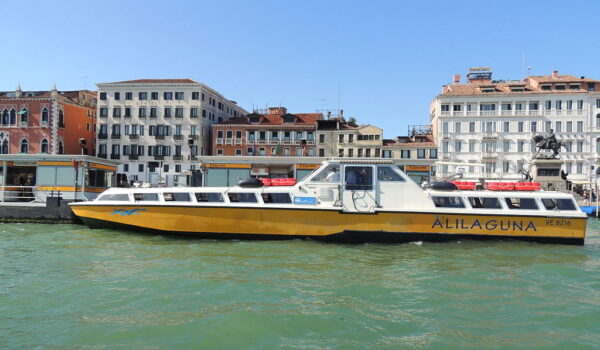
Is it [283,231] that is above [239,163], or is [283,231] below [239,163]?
below

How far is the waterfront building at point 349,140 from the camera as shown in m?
58.2

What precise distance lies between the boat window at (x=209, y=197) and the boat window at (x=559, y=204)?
12.0 meters

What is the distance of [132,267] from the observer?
11.7 metres

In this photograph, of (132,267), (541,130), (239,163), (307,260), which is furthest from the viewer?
(541,130)

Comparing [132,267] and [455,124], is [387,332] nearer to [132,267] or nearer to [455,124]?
[132,267]

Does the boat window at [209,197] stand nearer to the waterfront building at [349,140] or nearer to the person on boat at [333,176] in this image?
the person on boat at [333,176]

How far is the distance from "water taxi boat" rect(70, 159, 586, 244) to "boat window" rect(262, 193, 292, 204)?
4cm

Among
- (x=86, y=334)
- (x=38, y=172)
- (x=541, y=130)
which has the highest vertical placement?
(x=541, y=130)

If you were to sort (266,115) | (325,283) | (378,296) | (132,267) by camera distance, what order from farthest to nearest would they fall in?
(266,115) → (132,267) → (325,283) → (378,296)

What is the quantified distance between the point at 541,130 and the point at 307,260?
54943 mm

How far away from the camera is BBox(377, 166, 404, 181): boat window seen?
1627 cm

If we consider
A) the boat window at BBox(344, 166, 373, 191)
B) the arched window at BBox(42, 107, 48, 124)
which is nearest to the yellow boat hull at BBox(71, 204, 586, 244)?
the boat window at BBox(344, 166, 373, 191)

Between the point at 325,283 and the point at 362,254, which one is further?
the point at 362,254

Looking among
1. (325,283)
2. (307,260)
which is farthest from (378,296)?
(307,260)
